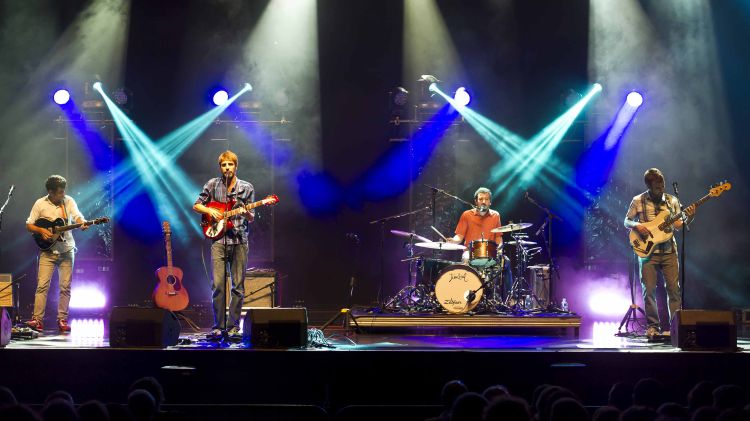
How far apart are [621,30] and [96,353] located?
413 inches

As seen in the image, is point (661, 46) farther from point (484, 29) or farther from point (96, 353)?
point (96, 353)

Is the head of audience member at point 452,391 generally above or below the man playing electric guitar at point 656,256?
below

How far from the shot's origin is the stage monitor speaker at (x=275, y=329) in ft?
24.0

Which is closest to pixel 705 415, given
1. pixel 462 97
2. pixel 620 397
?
pixel 620 397

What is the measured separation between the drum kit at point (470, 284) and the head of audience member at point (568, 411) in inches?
251

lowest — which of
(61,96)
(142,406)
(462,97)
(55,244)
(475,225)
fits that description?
(142,406)

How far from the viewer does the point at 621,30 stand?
1355 centimetres

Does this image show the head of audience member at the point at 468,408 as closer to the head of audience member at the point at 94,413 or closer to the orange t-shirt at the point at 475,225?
the head of audience member at the point at 94,413

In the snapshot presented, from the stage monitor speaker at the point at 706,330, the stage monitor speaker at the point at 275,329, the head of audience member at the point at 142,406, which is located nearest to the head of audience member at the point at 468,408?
the head of audience member at the point at 142,406

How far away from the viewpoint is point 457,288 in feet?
34.2

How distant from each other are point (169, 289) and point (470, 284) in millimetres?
4508

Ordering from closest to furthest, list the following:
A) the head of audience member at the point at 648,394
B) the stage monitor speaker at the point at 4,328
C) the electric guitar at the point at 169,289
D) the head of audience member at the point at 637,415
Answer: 1. the head of audience member at the point at 637,415
2. the head of audience member at the point at 648,394
3. the stage monitor speaker at the point at 4,328
4. the electric guitar at the point at 169,289

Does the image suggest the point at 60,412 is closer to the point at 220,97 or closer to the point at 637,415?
the point at 637,415

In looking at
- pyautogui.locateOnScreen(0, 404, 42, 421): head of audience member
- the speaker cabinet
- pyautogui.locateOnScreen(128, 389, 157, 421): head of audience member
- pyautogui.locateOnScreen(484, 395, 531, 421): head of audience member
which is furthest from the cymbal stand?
pyautogui.locateOnScreen(0, 404, 42, 421): head of audience member
